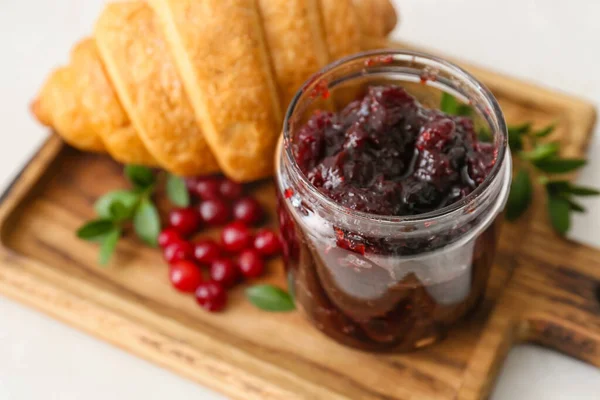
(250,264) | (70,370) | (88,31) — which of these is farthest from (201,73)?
(88,31)

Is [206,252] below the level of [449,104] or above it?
below

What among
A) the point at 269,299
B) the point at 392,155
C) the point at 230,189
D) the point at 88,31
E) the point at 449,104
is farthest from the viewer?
the point at 88,31

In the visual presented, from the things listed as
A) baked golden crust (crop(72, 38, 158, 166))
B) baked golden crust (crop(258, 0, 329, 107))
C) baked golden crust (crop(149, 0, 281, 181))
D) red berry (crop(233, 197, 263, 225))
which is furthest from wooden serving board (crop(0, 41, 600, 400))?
baked golden crust (crop(258, 0, 329, 107))

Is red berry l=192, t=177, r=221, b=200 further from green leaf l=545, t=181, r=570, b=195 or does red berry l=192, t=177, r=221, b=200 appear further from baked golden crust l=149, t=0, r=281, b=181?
green leaf l=545, t=181, r=570, b=195

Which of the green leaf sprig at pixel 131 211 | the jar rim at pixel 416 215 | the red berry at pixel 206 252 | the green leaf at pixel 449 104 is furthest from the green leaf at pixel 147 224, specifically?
the green leaf at pixel 449 104

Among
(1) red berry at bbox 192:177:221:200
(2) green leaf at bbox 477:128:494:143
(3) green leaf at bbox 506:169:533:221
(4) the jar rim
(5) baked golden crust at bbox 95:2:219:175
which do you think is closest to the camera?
(4) the jar rim

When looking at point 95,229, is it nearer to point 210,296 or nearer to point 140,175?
point 140,175

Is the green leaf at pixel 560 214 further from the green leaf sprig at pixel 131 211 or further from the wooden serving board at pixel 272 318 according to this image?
the green leaf sprig at pixel 131 211
